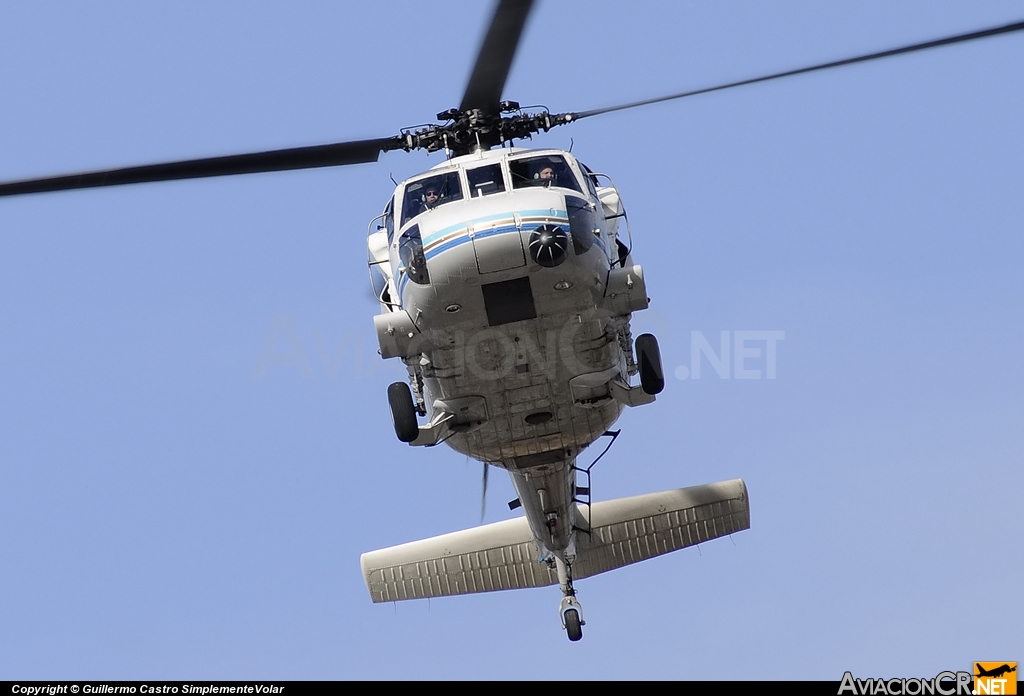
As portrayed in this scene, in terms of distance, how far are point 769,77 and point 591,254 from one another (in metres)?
2.94

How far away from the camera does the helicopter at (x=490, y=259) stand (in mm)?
17562

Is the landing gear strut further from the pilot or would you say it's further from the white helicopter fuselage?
the pilot

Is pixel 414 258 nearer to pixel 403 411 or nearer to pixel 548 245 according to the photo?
pixel 548 245

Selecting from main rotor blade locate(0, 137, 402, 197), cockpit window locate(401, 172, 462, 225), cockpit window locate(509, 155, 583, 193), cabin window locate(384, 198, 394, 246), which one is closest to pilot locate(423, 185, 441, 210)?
cockpit window locate(401, 172, 462, 225)

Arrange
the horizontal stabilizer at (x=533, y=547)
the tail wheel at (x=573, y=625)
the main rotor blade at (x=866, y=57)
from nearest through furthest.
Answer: the main rotor blade at (x=866, y=57), the tail wheel at (x=573, y=625), the horizontal stabilizer at (x=533, y=547)

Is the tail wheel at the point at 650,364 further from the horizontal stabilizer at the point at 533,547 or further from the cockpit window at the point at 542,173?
the horizontal stabilizer at the point at 533,547

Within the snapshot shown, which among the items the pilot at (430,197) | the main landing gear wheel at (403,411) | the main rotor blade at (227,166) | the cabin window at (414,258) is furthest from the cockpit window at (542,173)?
the main landing gear wheel at (403,411)

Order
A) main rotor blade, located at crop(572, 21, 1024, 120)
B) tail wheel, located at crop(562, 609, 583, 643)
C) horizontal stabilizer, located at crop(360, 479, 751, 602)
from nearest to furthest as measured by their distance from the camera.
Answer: main rotor blade, located at crop(572, 21, 1024, 120) < tail wheel, located at crop(562, 609, 583, 643) < horizontal stabilizer, located at crop(360, 479, 751, 602)

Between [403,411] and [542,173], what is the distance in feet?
11.5

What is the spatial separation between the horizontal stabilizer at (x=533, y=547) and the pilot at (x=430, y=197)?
7399 millimetres

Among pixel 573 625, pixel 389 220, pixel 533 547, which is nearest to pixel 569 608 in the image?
pixel 573 625

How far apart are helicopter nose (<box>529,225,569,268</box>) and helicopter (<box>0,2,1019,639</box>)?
1 centimetres

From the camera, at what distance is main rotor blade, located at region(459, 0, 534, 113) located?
15914 mm

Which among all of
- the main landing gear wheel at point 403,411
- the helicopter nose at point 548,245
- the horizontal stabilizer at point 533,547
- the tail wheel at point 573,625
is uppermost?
the helicopter nose at point 548,245
